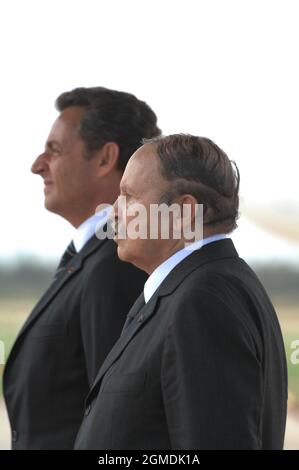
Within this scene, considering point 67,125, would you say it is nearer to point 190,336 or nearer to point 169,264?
point 169,264

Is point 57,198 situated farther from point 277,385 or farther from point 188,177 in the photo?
point 277,385

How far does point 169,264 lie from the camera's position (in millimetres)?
1888

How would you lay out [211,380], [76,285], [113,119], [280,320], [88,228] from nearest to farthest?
[211,380], [76,285], [88,228], [113,119], [280,320]

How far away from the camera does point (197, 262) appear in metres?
1.81

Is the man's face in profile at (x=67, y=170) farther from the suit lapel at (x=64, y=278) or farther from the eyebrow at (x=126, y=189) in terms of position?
the eyebrow at (x=126, y=189)

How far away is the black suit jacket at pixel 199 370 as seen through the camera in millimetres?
1641

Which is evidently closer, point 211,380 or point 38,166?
point 211,380

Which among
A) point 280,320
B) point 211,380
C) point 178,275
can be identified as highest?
point 178,275

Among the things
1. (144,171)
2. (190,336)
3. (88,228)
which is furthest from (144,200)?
(88,228)

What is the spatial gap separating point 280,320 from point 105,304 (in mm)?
3904

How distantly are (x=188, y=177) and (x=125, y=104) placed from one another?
0.95 metres

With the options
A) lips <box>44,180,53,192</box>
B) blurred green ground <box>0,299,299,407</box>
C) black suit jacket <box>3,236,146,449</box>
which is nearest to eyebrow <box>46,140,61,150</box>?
lips <box>44,180,53,192</box>
